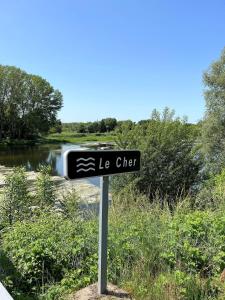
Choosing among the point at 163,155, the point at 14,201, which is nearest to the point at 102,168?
the point at 14,201

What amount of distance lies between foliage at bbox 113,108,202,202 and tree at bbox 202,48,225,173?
217 inches

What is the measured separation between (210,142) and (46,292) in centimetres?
1628

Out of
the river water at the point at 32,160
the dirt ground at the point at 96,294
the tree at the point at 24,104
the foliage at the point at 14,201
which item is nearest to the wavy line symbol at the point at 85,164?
the dirt ground at the point at 96,294

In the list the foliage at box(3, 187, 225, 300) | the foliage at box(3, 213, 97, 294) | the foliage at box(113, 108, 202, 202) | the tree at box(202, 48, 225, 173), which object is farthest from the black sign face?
the tree at box(202, 48, 225, 173)

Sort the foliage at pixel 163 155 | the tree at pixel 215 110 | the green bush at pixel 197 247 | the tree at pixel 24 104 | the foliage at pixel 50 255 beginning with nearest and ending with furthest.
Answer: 1. the green bush at pixel 197 247
2. the foliage at pixel 50 255
3. the foliage at pixel 163 155
4. the tree at pixel 215 110
5. the tree at pixel 24 104

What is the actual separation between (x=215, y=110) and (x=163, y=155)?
8797 mm

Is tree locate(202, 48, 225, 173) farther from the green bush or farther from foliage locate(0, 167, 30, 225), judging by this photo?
the green bush

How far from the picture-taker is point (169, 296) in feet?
7.52

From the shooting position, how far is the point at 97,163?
7.27 ft

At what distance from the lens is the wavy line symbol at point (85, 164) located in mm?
2096

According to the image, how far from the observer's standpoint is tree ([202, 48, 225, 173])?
1766 centimetres

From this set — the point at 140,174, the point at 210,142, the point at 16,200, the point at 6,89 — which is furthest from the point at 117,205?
the point at 6,89

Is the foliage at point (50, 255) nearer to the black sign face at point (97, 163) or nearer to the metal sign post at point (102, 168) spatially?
the metal sign post at point (102, 168)

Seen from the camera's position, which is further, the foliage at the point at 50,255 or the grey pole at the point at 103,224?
Result: the foliage at the point at 50,255
